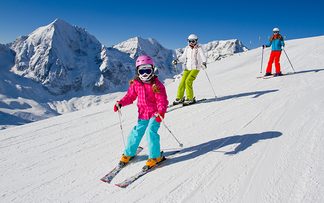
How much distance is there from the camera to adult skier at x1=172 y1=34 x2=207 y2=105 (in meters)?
11.0

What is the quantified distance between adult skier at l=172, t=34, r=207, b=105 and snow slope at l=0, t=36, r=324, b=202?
1.21 meters

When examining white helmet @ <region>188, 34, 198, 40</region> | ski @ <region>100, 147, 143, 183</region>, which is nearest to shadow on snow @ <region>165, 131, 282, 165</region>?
ski @ <region>100, 147, 143, 183</region>

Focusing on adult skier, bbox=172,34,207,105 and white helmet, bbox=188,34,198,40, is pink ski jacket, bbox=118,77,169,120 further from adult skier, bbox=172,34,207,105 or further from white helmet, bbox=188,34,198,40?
white helmet, bbox=188,34,198,40

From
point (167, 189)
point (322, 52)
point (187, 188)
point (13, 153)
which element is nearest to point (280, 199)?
point (187, 188)

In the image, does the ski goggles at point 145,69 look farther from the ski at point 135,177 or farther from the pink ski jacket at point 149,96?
the ski at point 135,177

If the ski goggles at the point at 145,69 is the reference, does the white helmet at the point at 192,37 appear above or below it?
above

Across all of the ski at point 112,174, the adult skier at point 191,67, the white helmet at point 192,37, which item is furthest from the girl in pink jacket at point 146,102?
the white helmet at point 192,37

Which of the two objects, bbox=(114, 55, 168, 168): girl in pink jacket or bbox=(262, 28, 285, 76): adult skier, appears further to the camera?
bbox=(262, 28, 285, 76): adult skier

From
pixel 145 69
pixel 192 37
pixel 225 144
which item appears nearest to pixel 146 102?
pixel 145 69

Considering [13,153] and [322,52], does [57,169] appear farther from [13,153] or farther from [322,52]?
[322,52]

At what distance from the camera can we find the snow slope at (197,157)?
173 inches

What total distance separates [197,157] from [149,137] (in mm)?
964

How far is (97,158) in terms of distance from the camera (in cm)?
623

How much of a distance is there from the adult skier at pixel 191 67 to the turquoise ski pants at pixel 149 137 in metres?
5.12
